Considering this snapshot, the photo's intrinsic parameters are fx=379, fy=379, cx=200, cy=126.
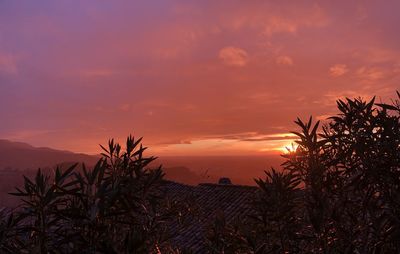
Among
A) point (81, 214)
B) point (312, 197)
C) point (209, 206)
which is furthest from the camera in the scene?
point (209, 206)

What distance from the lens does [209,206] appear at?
2256 centimetres

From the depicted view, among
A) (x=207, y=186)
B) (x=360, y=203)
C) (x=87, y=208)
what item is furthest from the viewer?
(x=207, y=186)

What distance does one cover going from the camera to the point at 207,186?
86.7 feet

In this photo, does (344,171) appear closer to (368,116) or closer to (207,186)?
(368,116)

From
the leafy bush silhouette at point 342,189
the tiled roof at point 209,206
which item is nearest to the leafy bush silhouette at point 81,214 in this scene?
the leafy bush silhouette at point 342,189

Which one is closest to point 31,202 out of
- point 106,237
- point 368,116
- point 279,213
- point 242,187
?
point 106,237

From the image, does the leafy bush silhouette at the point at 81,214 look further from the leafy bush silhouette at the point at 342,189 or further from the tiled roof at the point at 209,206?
the tiled roof at the point at 209,206

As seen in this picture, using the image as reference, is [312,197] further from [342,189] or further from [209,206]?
[209,206]

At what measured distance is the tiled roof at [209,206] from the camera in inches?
723

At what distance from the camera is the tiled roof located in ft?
60.3

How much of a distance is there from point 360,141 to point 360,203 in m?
1.18

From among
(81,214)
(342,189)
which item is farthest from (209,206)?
(81,214)

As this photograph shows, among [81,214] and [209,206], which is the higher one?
[81,214]

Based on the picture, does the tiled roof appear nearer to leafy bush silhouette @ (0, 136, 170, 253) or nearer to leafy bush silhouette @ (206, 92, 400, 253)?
leafy bush silhouette @ (206, 92, 400, 253)
